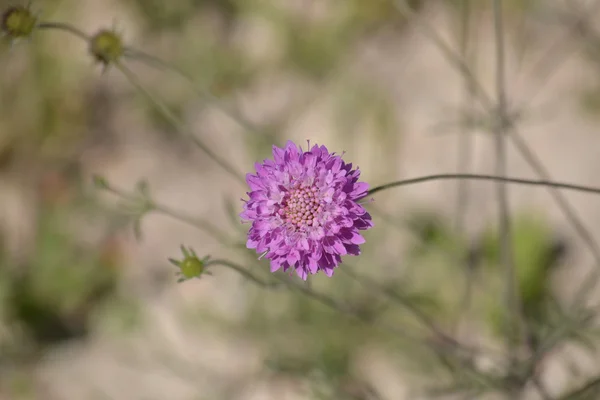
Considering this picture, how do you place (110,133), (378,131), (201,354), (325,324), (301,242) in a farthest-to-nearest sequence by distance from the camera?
(110,133), (378,131), (201,354), (325,324), (301,242)

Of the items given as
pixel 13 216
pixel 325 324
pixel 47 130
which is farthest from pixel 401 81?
pixel 13 216

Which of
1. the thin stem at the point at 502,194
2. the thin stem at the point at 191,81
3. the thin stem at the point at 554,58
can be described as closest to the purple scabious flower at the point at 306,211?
the thin stem at the point at 191,81

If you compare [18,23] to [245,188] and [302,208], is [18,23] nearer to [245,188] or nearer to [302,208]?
[302,208]

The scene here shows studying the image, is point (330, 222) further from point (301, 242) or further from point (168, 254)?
point (168, 254)

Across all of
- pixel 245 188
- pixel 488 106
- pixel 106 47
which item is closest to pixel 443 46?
pixel 488 106

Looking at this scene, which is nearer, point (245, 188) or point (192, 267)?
point (192, 267)
